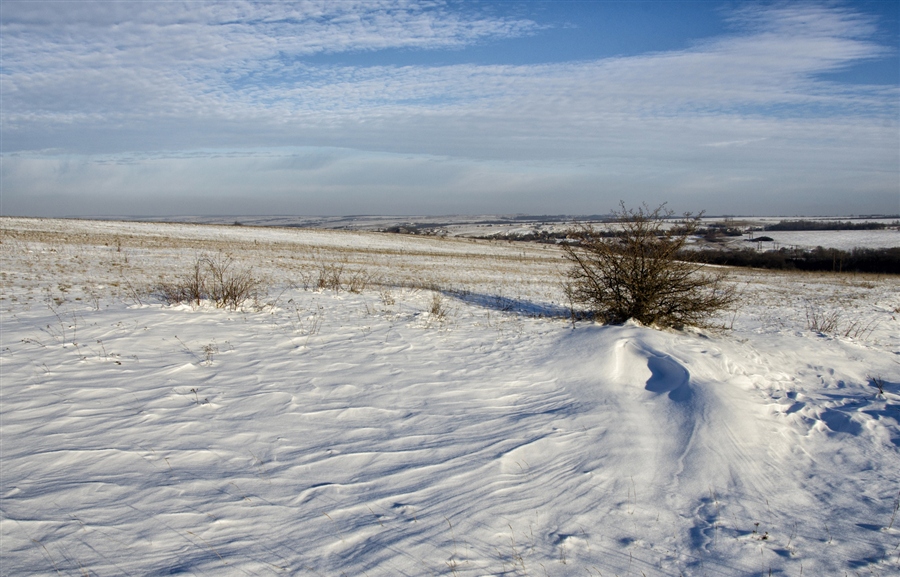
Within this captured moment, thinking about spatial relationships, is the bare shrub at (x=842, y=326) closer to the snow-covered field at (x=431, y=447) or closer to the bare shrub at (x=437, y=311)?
the snow-covered field at (x=431, y=447)

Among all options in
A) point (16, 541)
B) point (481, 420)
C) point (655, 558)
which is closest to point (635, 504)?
point (655, 558)

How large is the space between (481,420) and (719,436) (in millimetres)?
2627

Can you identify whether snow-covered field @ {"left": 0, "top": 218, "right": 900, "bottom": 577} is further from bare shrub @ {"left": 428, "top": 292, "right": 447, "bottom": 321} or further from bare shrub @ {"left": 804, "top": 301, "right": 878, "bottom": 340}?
bare shrub @ {"left": 804, "top": 301, "right": 878, "bottom": 340}

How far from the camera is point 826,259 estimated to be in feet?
156

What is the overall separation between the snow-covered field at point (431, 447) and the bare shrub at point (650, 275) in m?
0.59

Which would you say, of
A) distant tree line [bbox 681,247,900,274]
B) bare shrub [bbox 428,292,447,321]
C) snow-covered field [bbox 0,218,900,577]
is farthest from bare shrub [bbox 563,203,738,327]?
distant tree line [bbox 681,247,900,274]

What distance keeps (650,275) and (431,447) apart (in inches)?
257

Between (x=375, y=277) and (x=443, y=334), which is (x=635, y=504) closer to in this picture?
(x=443, y=334)

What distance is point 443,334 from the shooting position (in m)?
9.90

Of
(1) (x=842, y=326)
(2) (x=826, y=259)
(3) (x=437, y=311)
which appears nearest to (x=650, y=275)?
(3) (x=437, y=311)

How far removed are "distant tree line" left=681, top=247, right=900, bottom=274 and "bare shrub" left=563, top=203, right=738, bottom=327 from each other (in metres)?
39.0

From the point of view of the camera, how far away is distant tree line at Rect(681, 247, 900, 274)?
150 feet

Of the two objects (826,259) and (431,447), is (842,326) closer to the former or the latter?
(431,447)

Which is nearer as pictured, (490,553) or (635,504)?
(490,553)
